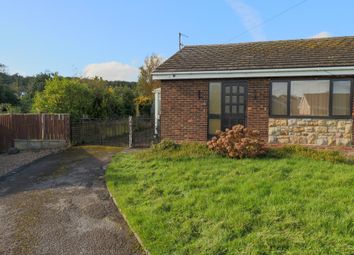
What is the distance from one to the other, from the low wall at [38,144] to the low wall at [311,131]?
8.31 meters

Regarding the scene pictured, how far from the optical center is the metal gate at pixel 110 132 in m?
13.9

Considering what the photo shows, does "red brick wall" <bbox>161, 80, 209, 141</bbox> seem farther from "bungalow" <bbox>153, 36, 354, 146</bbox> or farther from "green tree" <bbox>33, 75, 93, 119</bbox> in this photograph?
"green tree" <bbox>33, 75, 93, 119</bbox>

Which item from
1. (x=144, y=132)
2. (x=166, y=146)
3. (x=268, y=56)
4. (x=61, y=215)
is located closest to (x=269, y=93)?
(x=268, y=56)

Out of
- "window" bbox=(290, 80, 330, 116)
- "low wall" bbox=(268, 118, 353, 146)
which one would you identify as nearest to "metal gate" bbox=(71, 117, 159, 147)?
"low wall" bbox=(268, 118, 353, 146)

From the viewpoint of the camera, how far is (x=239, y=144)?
916 centimetres

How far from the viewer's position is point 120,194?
6715mm

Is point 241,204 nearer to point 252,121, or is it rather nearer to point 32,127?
point 252,121

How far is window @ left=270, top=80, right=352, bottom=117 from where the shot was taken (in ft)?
35.6

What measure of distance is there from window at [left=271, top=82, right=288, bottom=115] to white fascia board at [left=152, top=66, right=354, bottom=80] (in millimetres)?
412

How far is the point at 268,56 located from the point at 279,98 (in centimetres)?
176

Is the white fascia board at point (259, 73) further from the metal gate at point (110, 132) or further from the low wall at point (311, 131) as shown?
the metal gate at point (110, 132)

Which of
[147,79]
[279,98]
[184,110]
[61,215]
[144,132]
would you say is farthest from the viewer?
[147,79]

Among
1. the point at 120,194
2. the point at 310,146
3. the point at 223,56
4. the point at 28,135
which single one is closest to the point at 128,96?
the point at 28,135

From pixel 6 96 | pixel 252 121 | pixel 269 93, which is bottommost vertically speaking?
pixel 252 121
